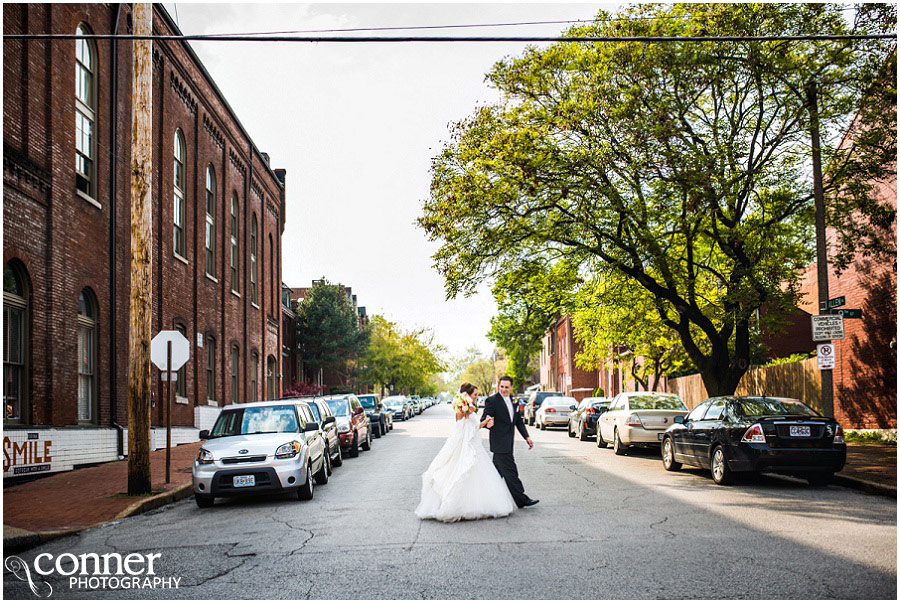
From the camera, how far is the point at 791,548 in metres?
8.12

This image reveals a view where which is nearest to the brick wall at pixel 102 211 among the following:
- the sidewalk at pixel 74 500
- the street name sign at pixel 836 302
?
the sidewalk at pixel 74 500

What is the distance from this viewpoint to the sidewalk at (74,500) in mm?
10141

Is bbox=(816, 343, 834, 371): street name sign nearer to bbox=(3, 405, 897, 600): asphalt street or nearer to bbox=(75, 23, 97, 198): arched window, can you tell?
bbox=(3, 405, 897, 600): asphalt street

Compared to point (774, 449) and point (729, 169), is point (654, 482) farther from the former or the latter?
point (729, 169)

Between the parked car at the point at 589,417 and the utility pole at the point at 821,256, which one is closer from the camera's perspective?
the utility pole at the point at 821,256

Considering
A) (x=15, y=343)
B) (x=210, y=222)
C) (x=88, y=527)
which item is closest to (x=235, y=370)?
(x=210, y=222)

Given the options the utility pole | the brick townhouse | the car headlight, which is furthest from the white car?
the car headlight

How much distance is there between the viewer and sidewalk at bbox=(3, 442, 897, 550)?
10.4 meters

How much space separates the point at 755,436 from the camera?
1330cm

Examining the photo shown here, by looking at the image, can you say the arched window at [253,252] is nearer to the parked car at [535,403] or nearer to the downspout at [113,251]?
the parked car at [535,403]

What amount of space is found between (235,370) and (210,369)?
11.5ft

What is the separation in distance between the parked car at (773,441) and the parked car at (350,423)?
9.80 metres

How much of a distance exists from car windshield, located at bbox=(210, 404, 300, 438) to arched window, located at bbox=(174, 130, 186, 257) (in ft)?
44.2

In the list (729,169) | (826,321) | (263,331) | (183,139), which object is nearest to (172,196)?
(183,139)
